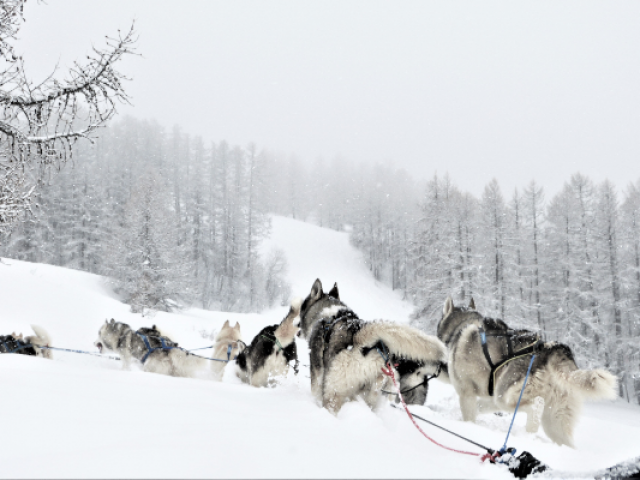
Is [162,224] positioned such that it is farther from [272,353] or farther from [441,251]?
[272,353]

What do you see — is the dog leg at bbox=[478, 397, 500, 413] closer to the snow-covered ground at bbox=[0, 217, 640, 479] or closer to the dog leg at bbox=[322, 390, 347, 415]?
the snow-covered ground at bbox=[0, 217, 640, 479]

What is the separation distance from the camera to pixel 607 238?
69.8ft

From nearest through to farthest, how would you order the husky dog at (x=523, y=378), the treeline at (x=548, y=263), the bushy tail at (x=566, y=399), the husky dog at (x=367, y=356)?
the husky dog at (x=367, y=356), the bushy tail at (x=566, y=399), the husky dog at (x=523, y=378), the treeline at (x=548, y=263)

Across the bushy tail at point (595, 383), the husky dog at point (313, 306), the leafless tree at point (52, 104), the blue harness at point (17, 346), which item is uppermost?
the leafless tree at point (52, 104)

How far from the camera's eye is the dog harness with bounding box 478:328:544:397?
3853 mm

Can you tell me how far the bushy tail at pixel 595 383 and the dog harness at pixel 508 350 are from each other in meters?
0.45

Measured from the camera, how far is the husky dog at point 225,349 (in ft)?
20.2

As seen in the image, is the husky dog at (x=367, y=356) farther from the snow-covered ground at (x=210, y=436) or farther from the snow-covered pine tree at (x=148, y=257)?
the snow-covered pine tree at (x=148, y=257)

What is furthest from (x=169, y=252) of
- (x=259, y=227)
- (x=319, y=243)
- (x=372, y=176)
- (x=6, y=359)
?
(x=372, y=176)

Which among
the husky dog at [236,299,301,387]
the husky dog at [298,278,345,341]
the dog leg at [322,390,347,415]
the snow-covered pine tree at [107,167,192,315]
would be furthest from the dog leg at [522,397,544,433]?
the snow-covered pine tree at [107,167,192,315]

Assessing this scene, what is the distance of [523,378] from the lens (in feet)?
12.5

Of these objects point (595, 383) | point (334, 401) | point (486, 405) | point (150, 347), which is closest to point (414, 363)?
point (334, 401)

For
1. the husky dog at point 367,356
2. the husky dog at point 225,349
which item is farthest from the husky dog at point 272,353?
the husky dog at point 367,356

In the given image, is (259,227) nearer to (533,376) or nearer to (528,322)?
(528,322)
